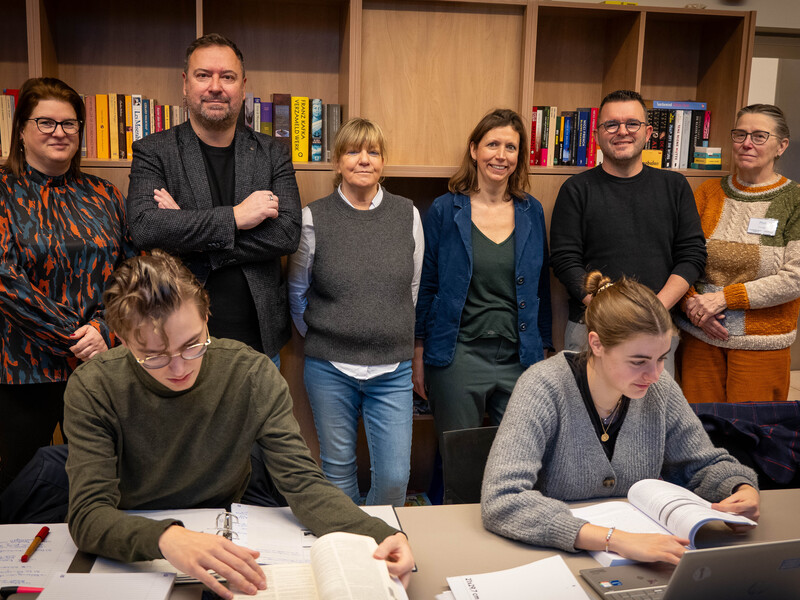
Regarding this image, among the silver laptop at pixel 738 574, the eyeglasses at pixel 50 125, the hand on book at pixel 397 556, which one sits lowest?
the hand on book at pixel 397 556

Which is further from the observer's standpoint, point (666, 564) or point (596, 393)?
point (596, 393)

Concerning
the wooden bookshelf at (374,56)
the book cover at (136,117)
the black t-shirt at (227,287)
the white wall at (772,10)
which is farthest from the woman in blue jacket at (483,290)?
the white wall at (772,10)

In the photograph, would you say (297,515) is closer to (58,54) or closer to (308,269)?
(308,269)

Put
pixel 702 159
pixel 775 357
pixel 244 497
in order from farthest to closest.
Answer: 1. pixel 702 159
2. pixel 775 357
3. pixel 244 497

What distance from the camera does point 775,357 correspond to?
301 cm

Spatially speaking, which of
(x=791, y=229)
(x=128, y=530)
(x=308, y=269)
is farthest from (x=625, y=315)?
(x=791, y=229)

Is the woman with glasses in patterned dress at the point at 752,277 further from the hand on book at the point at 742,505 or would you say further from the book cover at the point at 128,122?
the book cover at the point at 128,122

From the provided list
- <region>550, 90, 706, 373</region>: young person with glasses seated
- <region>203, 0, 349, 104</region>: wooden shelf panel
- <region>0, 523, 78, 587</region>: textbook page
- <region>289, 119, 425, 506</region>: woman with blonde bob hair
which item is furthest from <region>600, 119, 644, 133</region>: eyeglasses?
<region>0, 523, 78, 587</region>: textbook page

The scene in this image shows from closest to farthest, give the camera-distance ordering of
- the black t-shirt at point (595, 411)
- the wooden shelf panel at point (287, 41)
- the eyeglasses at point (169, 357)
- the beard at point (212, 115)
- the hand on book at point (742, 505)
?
1. the eyeglasses at point (169, 357)
2. the hand on book at point (742, 505)
3. the black t-shirt at point (595, 411)
4. the beard at point (212, 115)
5. the wooden shelf panel at point (287, 41)

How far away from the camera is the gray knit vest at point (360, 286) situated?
262 cm

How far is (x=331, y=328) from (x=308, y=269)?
0.87 ft

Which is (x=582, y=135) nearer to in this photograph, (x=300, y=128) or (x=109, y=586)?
(x=300, y=128)

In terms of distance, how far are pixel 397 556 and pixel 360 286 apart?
1409mm

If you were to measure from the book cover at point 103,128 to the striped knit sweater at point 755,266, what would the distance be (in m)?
2.57
